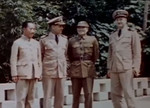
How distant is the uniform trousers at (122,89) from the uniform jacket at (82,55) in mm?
413

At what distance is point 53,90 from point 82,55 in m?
0.75

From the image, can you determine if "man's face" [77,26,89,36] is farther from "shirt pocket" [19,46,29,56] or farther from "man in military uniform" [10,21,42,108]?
"shirt pocket" [19,46,29,56]

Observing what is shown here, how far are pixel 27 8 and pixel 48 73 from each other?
11.5ft

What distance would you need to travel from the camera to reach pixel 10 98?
7.22m

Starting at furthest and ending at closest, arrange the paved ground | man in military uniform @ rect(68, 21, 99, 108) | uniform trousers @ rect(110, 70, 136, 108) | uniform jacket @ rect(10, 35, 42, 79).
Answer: the paved ground → man in military uniform @ rect(68, 21, 99, 108) → uniform trousers @ rect(110, 70, 136, 108) → uniform jacket @ rect(10, 35, 42, 79)

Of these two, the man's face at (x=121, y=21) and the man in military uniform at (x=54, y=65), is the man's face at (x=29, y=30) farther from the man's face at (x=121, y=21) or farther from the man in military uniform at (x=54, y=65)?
the man's face at (x=121, y=21)

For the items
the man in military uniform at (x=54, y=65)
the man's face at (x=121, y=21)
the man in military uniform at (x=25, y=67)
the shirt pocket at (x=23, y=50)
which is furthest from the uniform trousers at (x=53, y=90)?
the man's face at (x=121, y=21)

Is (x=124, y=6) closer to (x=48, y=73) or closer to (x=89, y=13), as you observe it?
(x=89, y=13)

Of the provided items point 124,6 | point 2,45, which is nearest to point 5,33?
point 2,45

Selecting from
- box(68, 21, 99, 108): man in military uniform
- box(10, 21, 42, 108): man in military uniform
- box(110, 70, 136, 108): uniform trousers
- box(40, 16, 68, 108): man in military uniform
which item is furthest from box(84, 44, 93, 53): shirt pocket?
box(10, 21, 42, 108): man in military uniform

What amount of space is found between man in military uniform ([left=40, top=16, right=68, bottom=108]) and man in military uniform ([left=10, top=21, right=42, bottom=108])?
0.86ft

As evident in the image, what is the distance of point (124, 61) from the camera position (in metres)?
6.07

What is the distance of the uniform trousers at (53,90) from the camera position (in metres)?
6.05

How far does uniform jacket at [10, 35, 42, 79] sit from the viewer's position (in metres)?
5.69
